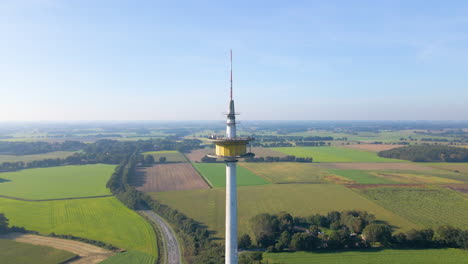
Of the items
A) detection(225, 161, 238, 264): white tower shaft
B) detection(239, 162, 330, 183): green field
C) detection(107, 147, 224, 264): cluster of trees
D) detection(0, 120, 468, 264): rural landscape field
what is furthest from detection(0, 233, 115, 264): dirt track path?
detection(239, 162, 330, 183): green field

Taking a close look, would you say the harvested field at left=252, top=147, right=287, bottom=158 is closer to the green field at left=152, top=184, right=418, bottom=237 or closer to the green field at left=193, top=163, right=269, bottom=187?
the green field at left=193, top=163, right=269, bottom=187

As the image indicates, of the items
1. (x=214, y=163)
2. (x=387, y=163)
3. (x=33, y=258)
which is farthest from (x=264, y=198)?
(x=387, y=163)

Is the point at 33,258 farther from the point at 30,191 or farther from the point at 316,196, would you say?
the point at 316,196

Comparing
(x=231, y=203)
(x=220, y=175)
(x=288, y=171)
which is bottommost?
(x=220, y=175)

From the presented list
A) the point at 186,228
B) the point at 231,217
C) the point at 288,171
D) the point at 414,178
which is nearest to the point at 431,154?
the point at 414,178

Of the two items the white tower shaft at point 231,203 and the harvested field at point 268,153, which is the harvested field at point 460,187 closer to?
the harvested field at point 268,153

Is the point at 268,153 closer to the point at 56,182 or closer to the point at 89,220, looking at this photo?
the point at 56,182

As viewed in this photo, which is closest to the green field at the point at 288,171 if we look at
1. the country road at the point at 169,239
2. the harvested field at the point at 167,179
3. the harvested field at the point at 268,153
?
the harvested field at the point at 268,153
